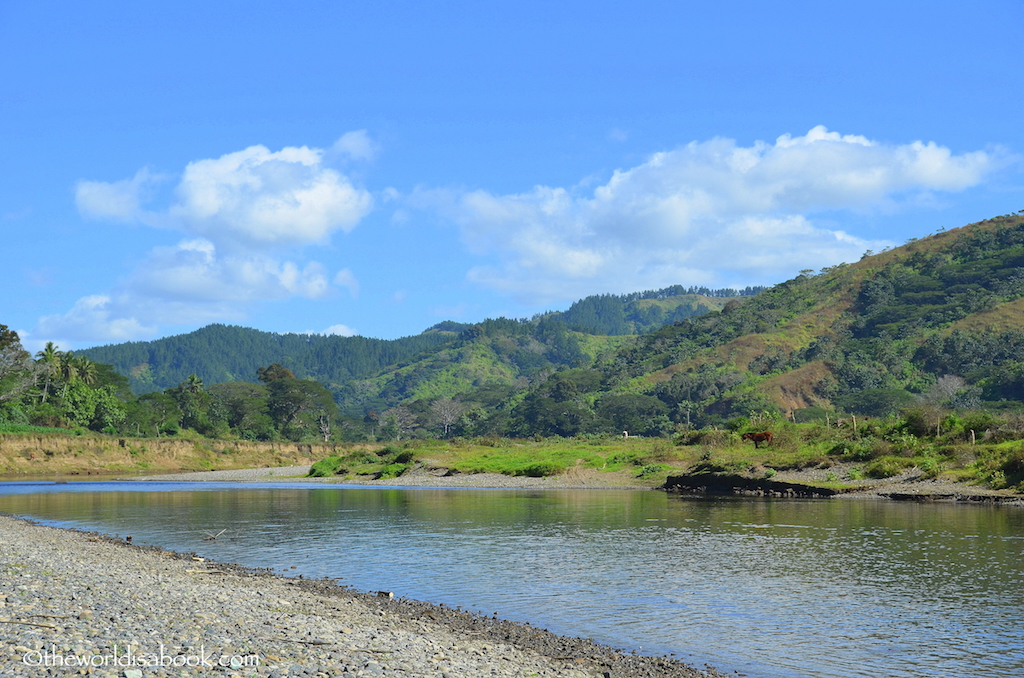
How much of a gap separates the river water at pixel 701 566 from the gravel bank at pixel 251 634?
2141 mm

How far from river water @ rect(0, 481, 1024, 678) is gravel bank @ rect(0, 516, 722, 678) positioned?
2141 mm

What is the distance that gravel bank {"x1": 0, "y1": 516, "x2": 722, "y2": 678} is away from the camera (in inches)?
531

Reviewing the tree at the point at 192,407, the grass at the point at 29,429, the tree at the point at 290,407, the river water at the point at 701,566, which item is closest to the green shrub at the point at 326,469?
the grass at the point at 29,429

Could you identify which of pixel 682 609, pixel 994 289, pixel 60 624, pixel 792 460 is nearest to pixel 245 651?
pixel 60 624

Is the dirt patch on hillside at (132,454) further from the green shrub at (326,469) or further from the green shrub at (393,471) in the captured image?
the green shrub at (393,471)

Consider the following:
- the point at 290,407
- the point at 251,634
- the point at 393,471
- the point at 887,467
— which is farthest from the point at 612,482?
the point at 290,407

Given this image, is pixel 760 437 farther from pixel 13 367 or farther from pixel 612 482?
pixel 13 367

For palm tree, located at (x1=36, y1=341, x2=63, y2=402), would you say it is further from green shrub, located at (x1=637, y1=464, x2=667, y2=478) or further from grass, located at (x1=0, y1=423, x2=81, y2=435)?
green shrub, located at (x1=637, y1=464, x2=667, y2=478)

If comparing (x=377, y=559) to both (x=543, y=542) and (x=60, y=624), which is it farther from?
(x=60, y=624)

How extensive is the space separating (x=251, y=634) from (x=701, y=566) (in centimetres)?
1706

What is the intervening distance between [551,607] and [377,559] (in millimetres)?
10645

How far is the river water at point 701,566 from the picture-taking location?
18406mm

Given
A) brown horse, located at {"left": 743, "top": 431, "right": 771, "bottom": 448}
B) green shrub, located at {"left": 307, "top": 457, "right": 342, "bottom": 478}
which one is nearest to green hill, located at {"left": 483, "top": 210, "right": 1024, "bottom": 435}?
green shrub, located at {"left": 307, "top": 457, "right": 342, "bottom": 478}

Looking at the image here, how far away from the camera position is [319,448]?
15512cm
